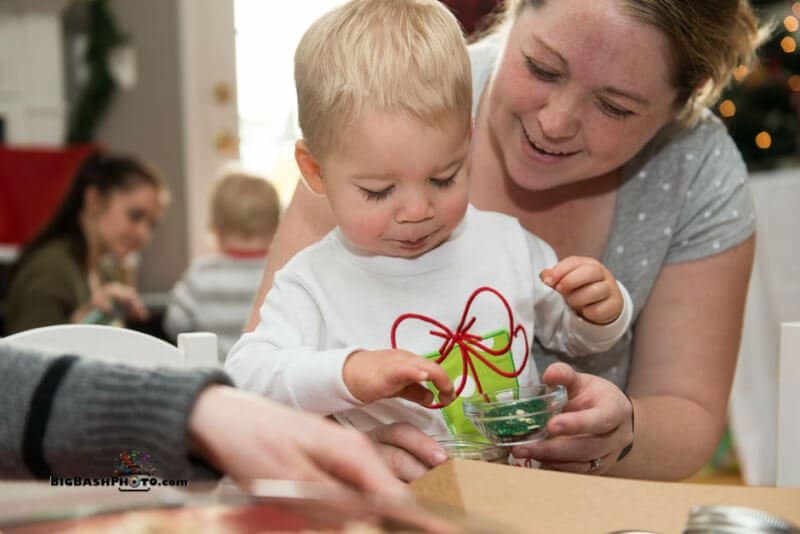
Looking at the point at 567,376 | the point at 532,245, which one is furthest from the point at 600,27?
the point at 567,376

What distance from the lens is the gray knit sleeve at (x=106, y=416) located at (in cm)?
55

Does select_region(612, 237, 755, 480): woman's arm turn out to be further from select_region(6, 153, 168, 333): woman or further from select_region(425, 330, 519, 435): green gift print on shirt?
select_region(6, 153, 168, 333): woman

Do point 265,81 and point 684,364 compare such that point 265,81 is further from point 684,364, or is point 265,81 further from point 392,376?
point 392,376

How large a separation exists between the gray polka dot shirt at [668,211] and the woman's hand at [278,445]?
73 centimetres

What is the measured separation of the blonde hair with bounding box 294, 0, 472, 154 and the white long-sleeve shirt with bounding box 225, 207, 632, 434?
143mm

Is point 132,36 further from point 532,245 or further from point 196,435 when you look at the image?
point 196,435

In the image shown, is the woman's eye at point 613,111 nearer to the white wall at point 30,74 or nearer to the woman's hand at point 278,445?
the woman's hand at point 278,445

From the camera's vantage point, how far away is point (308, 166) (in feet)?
3.38

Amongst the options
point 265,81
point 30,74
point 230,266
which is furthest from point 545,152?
point 30,74

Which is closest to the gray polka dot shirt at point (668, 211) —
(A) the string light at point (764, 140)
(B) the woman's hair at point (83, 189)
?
(A) the string light at point (764, 140)

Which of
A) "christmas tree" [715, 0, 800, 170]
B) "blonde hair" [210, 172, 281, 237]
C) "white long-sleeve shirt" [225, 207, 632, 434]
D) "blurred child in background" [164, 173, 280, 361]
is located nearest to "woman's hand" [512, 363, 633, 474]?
"white long-sleeve shirt" [225, 207, 632, 434]

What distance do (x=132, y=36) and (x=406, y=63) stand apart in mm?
4477

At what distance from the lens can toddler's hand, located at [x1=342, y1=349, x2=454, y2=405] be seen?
0.76m

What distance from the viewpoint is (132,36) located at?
A: 199 inches
